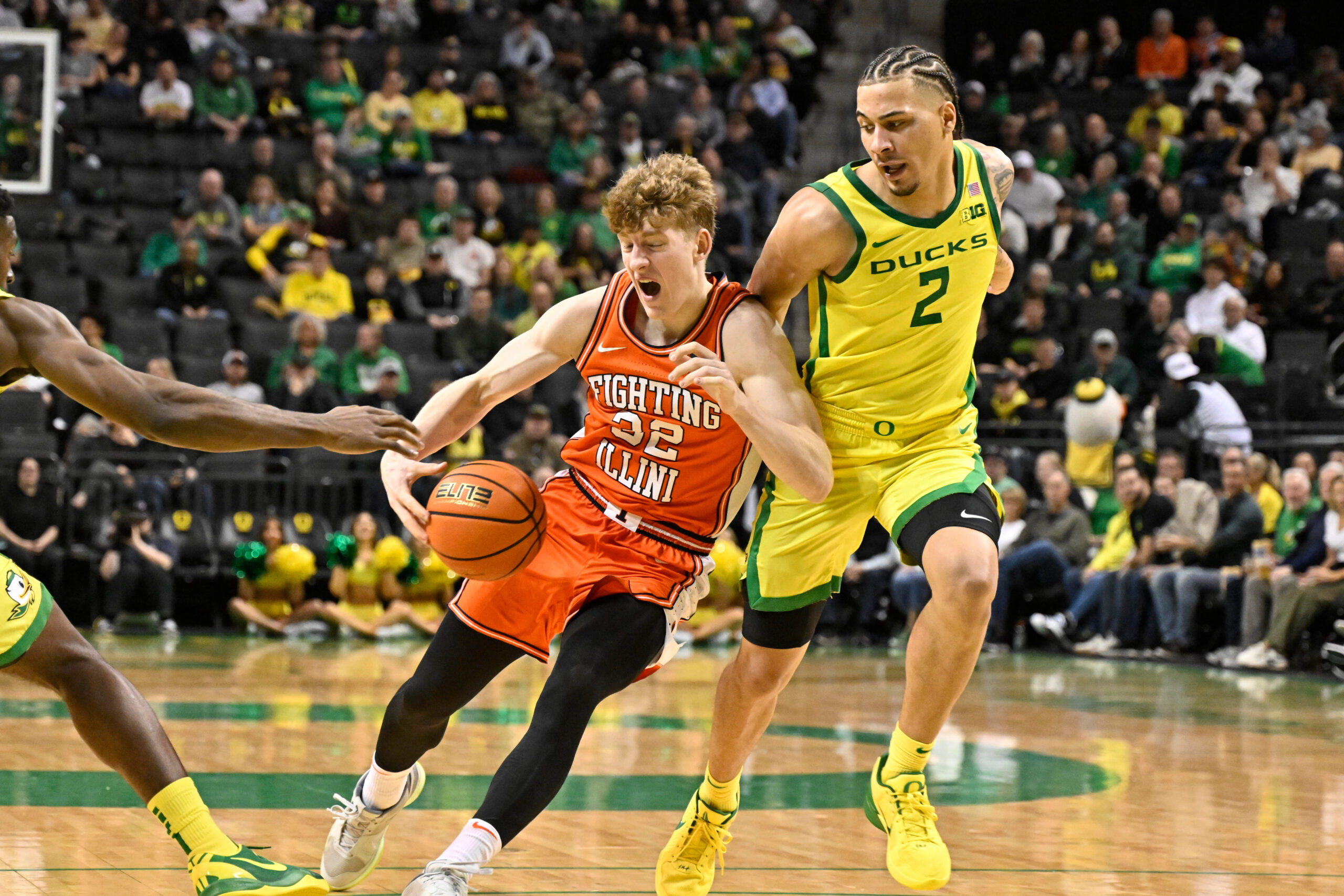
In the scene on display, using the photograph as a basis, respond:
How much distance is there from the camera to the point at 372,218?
1622cm

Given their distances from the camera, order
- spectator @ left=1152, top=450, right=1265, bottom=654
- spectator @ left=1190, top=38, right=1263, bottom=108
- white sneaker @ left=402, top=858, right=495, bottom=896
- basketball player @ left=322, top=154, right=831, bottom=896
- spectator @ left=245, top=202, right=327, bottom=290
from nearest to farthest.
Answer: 1. white sneaker @ left=402, top=858, right=495, bottom=896
2. basketball player @ left=322, top=154, right=831, bottom=896
3. spectator @ left=1152, top=450, right=1265, bottom=654
4. spectator @ left=245, top=202, right=327, bottom=290
5. spectator @ left=1190, top=38, right=1263, bottom=108

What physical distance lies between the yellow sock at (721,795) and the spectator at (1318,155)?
1431 centimetres

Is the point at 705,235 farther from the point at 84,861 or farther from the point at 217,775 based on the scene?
the point at 217,775

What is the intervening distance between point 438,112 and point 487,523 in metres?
13.9

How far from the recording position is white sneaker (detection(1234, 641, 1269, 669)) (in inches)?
477

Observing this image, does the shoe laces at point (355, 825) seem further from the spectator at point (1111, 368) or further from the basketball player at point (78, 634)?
the spectator at point (1111, 368)

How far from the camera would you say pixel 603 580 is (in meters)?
4.51

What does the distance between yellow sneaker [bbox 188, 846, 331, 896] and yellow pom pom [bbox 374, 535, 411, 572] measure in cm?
986

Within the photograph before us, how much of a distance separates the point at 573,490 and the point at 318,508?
10.1 meters

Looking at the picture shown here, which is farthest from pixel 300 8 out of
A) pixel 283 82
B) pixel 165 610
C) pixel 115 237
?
pixel 165 610

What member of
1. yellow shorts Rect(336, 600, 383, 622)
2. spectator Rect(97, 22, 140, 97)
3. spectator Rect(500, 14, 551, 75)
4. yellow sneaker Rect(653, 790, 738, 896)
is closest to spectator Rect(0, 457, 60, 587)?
yellow shorts Rect(336, 600, 383, 622)

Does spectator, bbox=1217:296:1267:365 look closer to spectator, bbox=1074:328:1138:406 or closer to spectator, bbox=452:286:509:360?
spectator, bbox=1074:328:1138:406

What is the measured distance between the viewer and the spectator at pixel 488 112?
58.2 feet

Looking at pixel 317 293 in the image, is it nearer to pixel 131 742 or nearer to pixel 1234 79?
pixel 1234 79
